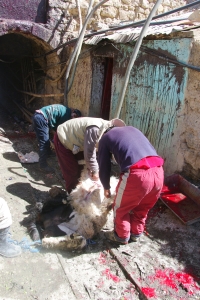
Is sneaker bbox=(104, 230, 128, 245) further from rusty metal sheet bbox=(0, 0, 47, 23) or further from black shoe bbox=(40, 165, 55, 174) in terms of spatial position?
rusty metal sheet bbox=(0, 0, 47, 23)

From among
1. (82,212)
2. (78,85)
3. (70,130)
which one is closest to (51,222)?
(82,212)

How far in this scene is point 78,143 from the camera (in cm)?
434

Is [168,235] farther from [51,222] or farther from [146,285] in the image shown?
[51,222]

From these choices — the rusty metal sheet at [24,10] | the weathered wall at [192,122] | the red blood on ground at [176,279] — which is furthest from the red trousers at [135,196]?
the rusty metal sheet at [24,10]

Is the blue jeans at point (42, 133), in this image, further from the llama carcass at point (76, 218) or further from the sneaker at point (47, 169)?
the llama carcass at point (76, 218)

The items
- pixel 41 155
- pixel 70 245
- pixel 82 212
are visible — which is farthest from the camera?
pixel 41 155

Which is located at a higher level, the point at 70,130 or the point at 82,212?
the point at 70,130

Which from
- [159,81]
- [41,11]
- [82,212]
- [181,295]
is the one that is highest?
[41,11]

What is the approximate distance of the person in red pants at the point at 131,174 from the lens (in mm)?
3256

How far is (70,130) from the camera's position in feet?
14.2

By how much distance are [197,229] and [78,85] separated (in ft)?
16.3

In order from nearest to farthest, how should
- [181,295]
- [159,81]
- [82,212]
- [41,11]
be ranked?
1. [181,295]
2. [82,212]
3. [159,81]
4. [41,11]

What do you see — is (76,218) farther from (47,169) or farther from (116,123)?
(47,169)

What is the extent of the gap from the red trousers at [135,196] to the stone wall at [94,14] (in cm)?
538
